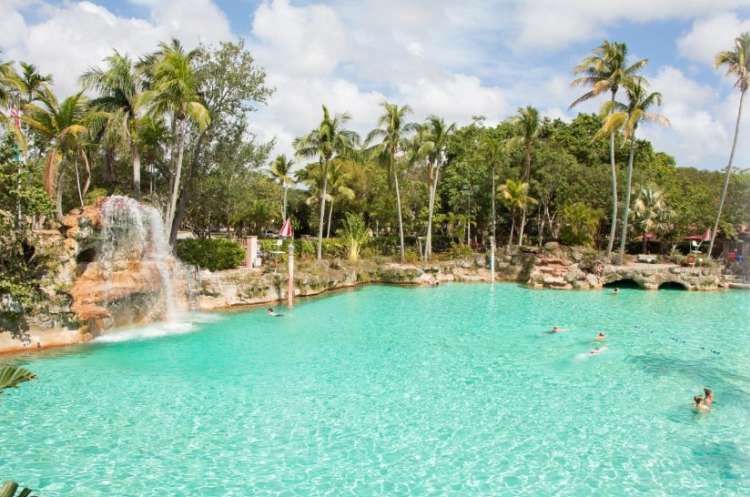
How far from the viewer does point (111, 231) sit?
16.6m

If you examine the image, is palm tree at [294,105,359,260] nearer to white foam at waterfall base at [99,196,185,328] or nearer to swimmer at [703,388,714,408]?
white foam at waterfall base at [99,196,185,328]

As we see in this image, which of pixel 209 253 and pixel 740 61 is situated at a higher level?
pixel 740 61

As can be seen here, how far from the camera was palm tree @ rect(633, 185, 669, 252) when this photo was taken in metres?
38.0

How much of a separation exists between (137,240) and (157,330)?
3207 mm

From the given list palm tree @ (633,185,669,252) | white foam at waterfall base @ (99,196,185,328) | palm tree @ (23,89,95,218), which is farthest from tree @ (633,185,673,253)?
palm tree @ (23,89,95,218)

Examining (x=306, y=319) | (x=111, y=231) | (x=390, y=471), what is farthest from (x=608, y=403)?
(x=111, y=231)

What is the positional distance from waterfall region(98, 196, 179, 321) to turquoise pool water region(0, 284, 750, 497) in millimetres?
2053

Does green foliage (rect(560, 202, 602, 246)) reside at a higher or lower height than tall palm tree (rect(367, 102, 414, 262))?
lower

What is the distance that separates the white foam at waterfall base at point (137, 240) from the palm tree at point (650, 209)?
32875 mm

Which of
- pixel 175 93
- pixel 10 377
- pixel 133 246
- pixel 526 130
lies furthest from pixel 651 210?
pixel 10 377

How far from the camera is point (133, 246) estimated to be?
1739 cm

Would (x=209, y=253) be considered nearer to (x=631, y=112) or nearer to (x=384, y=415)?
(x=384, y=415)

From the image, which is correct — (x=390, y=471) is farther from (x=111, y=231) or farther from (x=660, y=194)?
(x=660, y=194)

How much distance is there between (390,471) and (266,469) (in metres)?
1.89
